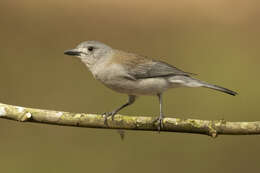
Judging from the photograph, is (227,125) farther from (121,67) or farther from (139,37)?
(139,37)

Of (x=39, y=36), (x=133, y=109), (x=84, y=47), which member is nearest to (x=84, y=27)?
(x=39, y=36)

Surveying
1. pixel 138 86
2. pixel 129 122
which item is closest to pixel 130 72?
pixel 138 86

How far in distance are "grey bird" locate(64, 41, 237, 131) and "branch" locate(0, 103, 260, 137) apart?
0.26 metres

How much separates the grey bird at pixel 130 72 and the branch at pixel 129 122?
0.26 metres

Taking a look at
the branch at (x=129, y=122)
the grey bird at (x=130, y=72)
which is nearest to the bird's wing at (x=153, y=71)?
the grey bird at (x=130, y=72)

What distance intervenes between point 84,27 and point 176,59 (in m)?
0.89

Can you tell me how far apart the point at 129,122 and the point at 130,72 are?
0.47 m

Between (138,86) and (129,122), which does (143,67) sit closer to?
(138,86)

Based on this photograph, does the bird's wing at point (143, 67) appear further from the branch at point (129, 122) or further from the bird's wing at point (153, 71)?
the branch at point (129, 122)

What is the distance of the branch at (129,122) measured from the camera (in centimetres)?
153

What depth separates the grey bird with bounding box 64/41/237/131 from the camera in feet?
6.68

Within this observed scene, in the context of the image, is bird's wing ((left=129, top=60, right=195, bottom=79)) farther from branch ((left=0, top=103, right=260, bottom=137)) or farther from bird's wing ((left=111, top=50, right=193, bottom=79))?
branch ((left=0, top=103, right=260, bottom=137))

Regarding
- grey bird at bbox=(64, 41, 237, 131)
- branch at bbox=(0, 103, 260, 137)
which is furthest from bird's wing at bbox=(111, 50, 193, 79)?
branch at bbox=(0, 103, 260, 137)

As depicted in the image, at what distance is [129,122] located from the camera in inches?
67.8
